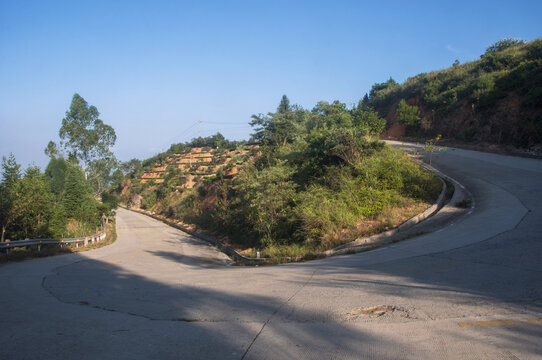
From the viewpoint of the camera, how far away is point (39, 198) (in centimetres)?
1925

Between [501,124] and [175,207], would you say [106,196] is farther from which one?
[501,124]

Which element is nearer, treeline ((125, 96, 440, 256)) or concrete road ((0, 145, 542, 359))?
concrete road ((0, 145, 542, 359))

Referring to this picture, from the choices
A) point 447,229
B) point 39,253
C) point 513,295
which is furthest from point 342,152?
point 39,253

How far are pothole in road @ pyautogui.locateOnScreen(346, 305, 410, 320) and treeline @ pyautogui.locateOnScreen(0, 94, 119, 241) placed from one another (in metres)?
18.7

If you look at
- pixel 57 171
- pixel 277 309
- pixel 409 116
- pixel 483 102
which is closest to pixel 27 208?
pixel 277 309

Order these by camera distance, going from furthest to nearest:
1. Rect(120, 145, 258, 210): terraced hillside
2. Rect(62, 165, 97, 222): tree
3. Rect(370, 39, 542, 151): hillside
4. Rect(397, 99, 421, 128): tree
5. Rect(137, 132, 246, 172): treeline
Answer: Rect(137, 132, 246, 172): treeline, Rect(120, 145, 258, 210): terraced hillside, Rect(397, 99, 421, 128): tree, Rect(62, 165, 97, 222): tree, Rect(370, 39, 542, 151): hillside

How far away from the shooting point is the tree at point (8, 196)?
56.3 feet

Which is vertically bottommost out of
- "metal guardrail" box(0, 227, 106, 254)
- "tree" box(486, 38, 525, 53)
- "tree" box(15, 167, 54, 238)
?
"metal guardrail" box(0, 227, 106, 254)

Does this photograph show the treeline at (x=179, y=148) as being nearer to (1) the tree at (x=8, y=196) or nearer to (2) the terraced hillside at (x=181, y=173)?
(2) the terraced hillside at (x=181, y=173)

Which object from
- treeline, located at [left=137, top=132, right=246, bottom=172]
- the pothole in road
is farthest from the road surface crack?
treeline, located at [left=137, top=132, right=246, bottom=172]

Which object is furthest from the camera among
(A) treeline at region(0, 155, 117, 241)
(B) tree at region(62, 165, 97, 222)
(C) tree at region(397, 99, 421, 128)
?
(C) tree at region(397, 99, 421, 128)

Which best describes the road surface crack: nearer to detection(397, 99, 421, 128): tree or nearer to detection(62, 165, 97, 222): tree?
detection(62, 165, 97, 222): tree

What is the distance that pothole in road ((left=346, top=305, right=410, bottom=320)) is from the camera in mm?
4953

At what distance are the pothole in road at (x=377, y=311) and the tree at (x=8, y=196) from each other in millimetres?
18530
